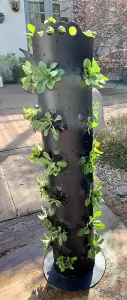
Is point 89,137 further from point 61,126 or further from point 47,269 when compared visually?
point 47,269

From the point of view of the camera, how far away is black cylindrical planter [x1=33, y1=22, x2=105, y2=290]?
109cm

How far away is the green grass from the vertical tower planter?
62.3 inches

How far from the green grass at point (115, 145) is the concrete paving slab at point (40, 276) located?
48.9 inches

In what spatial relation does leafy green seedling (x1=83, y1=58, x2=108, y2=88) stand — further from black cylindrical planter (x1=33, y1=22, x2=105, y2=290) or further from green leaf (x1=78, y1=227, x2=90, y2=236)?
green leaf (x1=78, y1=227, x2=90, y2=236)

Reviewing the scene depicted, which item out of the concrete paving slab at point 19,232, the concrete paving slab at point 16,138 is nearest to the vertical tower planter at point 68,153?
the concrete paving slab at point 19,232

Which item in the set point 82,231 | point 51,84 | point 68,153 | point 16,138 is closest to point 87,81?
point 51,84

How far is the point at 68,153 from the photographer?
1.24 metres

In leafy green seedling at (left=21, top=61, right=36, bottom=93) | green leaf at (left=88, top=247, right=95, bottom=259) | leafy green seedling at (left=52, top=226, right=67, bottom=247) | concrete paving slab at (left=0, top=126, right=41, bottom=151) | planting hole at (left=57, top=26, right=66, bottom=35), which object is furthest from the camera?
concrete paving slab at (left=0, top=126, right=41, bottom=151)

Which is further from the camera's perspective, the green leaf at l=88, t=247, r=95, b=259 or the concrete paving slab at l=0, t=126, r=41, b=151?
the concrete paving slab at l=0, t=126, r=41, b=151

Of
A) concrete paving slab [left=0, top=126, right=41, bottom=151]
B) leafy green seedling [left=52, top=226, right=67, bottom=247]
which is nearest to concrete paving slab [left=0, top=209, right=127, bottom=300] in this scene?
leafy green seedling [left=52, top=226, right=67, bottom=247]

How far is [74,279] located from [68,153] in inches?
33.4

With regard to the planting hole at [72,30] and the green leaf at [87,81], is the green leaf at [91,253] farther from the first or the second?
the planting hole at [72,30]

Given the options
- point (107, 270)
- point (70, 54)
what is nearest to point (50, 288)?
point (107, 270)

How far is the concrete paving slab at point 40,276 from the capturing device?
4.86 ft
